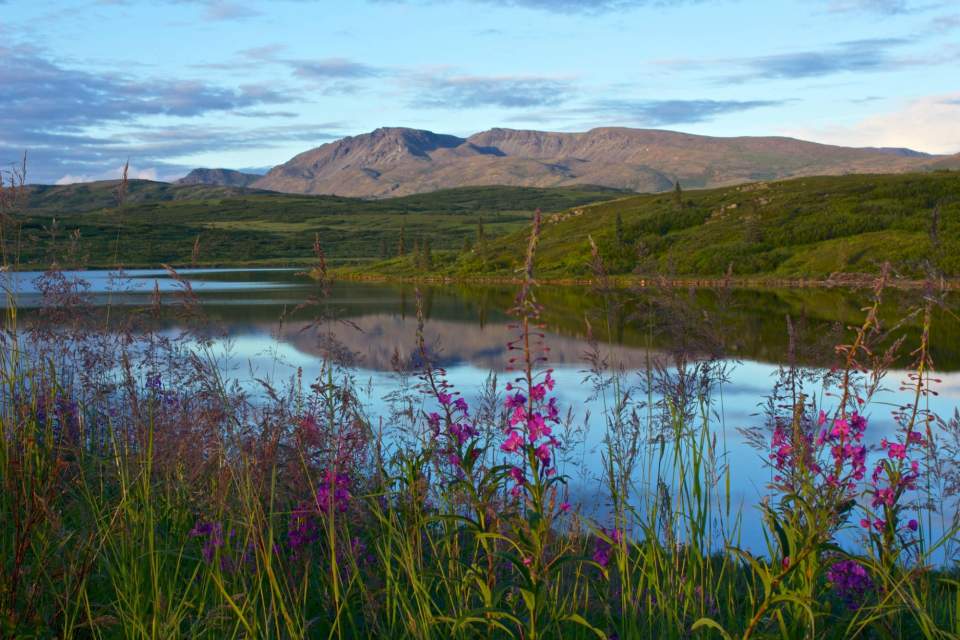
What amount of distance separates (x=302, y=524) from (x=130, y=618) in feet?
4.85

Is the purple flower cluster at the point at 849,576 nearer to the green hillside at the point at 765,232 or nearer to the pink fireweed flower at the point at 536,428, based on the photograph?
the pink fireweed flower at the point at 536,428

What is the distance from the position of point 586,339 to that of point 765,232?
85.4 metres

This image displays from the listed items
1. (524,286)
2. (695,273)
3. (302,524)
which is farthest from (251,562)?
(695,273)

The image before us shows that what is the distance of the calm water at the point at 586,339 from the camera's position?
601 centimetres

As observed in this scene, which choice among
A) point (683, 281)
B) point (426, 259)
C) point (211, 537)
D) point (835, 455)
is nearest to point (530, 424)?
point (835, 455)

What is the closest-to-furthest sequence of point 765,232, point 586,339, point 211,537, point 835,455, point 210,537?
point 835,455, point 211,537, point 210,537, point 586,339, point 765,232

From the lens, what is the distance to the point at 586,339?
14375 millimetres

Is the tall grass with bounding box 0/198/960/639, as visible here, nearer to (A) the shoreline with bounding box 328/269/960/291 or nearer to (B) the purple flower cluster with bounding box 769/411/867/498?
(B) the purple flower cluster with bounding box 769/411/867/498

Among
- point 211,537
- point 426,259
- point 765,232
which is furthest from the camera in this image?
point 426,259

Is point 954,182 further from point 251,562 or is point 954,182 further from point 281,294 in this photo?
point 251,562

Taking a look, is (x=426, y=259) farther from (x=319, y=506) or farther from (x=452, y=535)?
(x=452, y=535)

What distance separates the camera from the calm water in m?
6.01

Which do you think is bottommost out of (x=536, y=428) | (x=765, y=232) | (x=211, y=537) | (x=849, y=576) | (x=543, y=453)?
(x=849, y=576)

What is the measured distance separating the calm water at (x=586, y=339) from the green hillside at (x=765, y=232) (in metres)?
15.3
